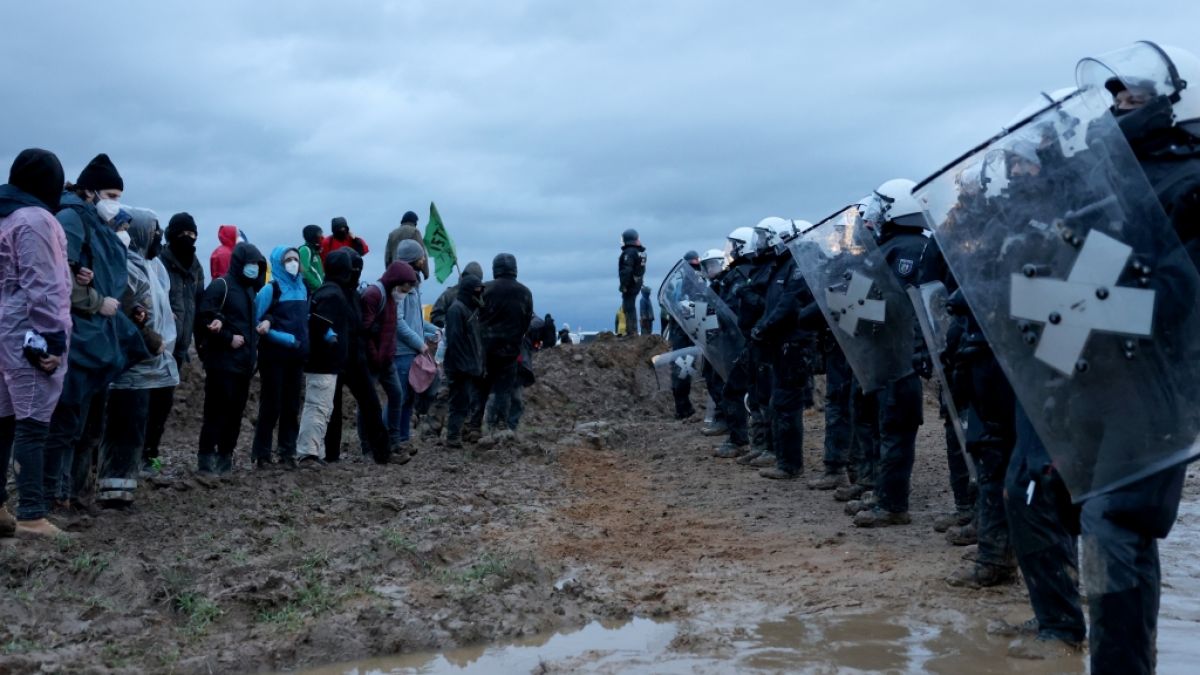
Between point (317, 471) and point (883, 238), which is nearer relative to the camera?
point (883, 238)

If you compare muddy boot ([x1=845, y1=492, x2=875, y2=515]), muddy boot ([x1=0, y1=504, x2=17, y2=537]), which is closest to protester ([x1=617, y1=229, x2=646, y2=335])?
muddy boot ([x1=845, y1=492, x2=875, y2=515])

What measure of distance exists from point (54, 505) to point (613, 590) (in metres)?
3.66

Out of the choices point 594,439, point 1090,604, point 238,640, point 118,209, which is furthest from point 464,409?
point 1090,604

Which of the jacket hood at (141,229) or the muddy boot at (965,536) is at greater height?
the jacket hood at (141,229)

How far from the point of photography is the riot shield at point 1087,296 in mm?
3580

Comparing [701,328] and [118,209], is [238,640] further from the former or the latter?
[701,328]

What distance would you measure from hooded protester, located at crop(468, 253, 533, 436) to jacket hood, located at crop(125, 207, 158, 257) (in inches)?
208

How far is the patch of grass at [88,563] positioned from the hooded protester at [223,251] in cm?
667

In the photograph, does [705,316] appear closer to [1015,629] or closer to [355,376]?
[355,376]

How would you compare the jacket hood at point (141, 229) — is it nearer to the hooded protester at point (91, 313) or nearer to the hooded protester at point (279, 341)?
the hooded protester at point (91, 313)

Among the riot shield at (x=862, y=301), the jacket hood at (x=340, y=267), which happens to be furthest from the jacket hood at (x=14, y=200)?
the riot shield at (x=862, y=301)

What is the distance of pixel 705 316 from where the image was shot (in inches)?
502

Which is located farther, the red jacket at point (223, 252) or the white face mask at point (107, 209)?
the red jacket at point (223, 252)

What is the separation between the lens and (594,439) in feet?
48.8
